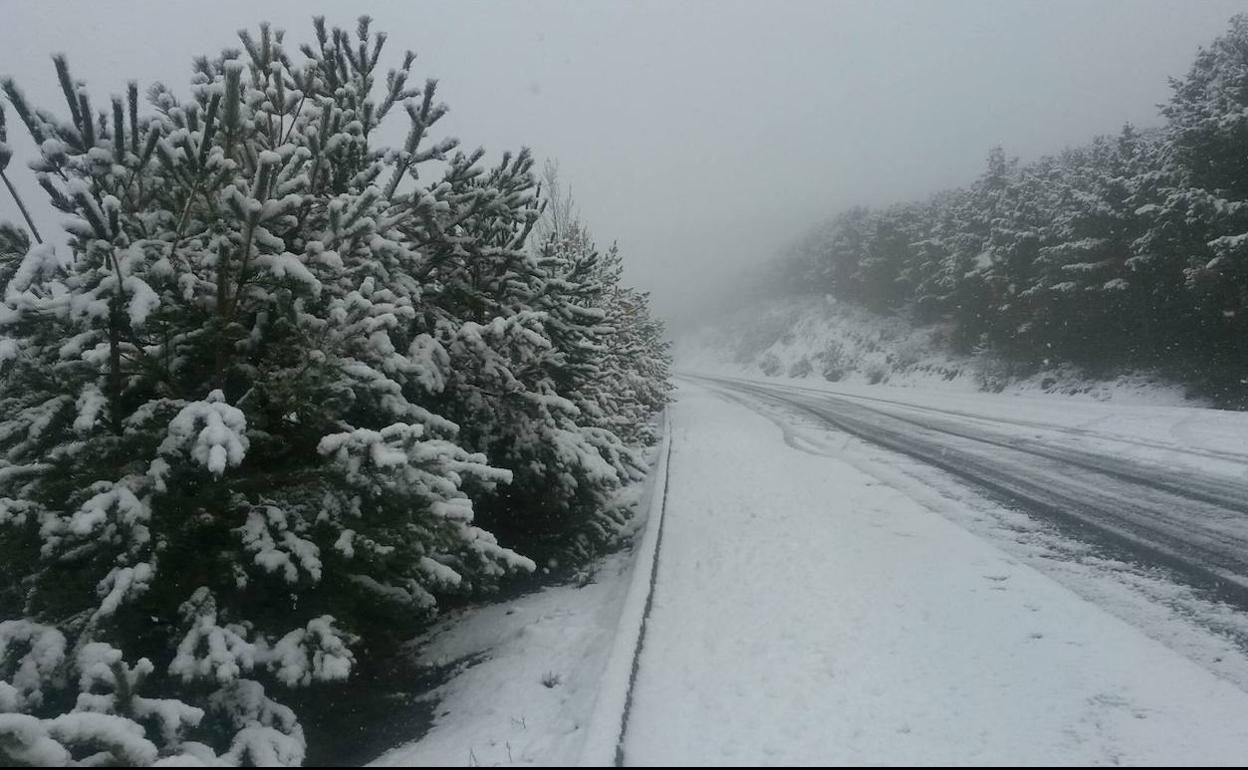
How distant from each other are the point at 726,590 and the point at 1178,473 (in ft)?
24.6

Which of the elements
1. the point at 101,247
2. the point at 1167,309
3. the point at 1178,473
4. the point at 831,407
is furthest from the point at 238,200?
the point at 1167,309

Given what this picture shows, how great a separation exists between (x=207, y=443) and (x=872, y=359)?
39.2m

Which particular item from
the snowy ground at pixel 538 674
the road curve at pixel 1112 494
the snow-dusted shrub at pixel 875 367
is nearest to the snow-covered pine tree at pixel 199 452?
the snowy ground at pixel 538 674

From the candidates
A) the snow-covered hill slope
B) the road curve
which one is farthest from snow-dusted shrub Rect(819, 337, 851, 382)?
the road curve

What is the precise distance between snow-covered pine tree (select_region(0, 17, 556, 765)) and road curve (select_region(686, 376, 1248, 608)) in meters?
5.83

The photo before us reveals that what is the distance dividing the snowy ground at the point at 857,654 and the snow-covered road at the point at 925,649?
0.6 inches

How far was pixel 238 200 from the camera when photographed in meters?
3.55

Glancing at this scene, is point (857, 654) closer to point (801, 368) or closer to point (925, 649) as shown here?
point (925, 649)

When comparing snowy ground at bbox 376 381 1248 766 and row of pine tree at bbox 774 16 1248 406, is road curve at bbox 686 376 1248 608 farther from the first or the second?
row of pine tree at bbox 774 16 1248 406

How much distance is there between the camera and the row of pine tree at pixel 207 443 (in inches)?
129

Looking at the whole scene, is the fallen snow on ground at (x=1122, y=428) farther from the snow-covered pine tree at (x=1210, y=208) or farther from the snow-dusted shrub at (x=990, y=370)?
the snow-dusted shrub at (x=990, y=370)

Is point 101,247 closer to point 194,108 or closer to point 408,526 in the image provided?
point 194,108

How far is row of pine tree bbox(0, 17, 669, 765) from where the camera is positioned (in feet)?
10.8

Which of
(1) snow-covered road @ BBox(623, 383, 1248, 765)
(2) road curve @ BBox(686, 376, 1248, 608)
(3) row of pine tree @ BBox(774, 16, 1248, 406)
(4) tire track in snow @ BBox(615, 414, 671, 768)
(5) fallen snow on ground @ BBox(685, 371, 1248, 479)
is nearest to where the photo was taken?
(4) tire track in snow @ BBox(615, 414, 671, 768)
